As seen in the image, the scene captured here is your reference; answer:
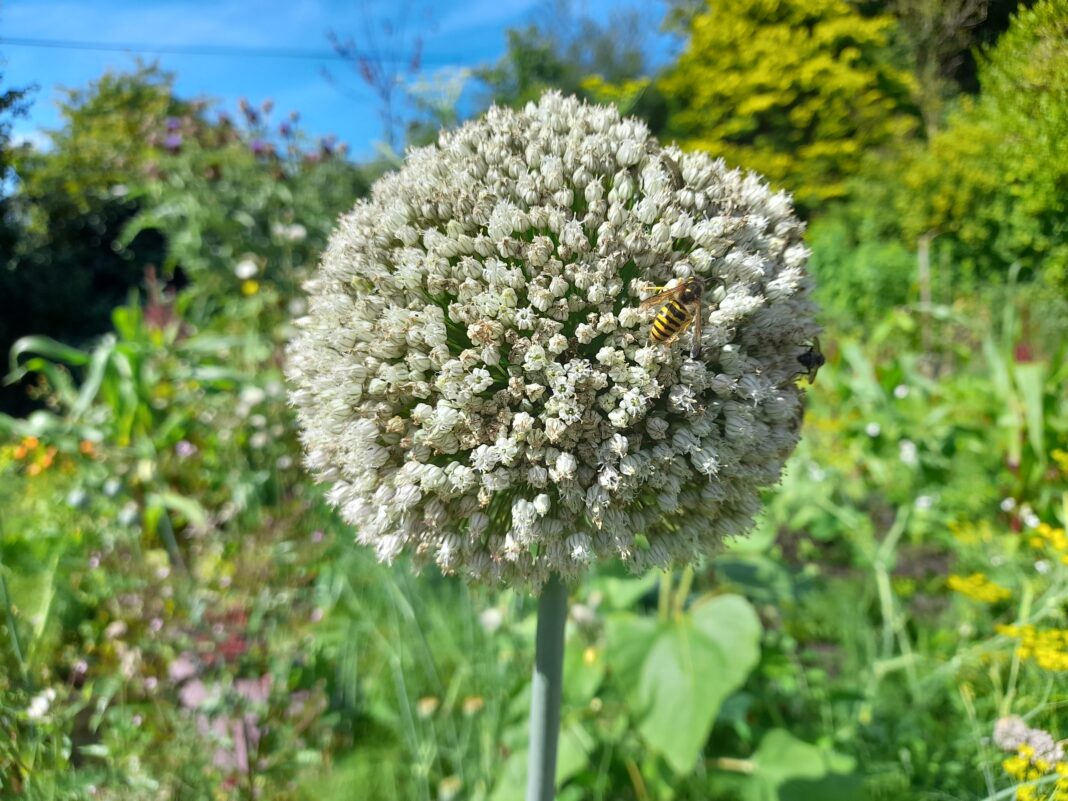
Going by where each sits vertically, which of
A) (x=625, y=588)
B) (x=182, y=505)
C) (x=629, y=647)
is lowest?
(x=629, y=647)

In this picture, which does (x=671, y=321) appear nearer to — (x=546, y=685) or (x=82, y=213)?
(x=546, y=685)

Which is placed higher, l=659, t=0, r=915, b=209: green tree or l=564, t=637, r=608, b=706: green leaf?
l=659, t=0, r=915, b=209: green tree

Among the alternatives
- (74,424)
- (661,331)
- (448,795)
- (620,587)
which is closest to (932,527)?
(620,587)

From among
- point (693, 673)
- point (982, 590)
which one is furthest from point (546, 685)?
point (982, 590)

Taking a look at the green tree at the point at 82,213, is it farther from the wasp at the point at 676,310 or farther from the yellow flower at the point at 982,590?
the yellow flower at the point at 982,590

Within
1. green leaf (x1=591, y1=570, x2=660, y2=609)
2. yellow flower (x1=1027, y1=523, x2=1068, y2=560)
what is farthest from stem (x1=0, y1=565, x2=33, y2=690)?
yellow flower (x1=1027, y1=523, x2=1068, y2=560)

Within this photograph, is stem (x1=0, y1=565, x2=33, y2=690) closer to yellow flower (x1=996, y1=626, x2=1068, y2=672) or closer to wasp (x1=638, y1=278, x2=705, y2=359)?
wasp (x1=638, y1=278, x2=705, y2=359)

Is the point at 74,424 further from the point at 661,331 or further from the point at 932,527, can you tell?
the point at 932,527

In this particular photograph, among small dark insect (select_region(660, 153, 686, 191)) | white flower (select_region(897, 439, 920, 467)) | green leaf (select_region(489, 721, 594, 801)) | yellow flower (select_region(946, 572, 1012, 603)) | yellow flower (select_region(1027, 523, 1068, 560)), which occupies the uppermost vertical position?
small dark insect (select_region(660, 153, 686, 191))
